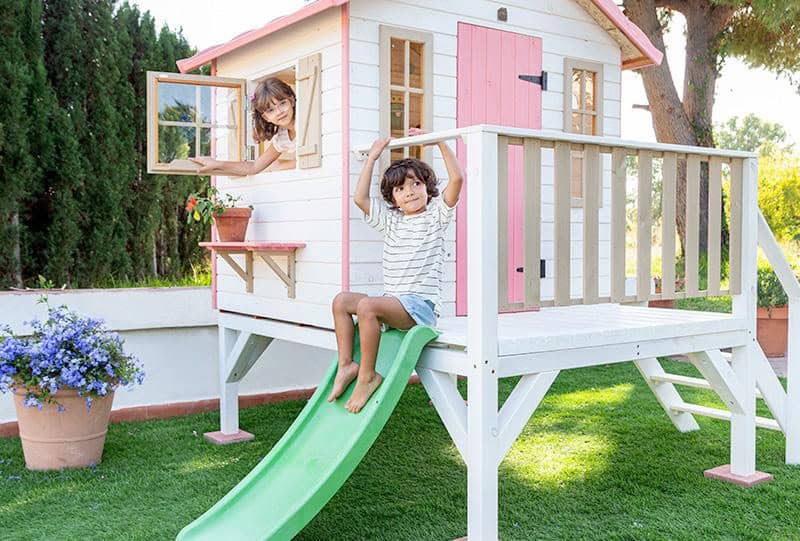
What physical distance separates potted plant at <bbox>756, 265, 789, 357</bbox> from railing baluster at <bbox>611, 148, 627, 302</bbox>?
483 centimetres

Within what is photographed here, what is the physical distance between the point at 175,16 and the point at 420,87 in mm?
4770

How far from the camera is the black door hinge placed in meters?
5.25

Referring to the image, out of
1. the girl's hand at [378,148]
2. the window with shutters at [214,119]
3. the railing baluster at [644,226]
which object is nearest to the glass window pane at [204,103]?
the window with shutters at [214,119]

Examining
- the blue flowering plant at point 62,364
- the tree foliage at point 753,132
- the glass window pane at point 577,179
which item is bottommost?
the blue flowering plant at point 62,364

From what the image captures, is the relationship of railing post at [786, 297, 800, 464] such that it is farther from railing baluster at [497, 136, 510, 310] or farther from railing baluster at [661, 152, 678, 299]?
railing baluster at [497, 136, 510, 310]

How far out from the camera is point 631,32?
5.55m

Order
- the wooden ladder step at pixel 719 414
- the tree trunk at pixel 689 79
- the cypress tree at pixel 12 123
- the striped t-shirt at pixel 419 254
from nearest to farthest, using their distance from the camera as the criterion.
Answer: the striped t-shirt at pixel 419 254, the wooden ladder step at pixel 719 414, the cypress tree at pixel 12 123, the tree trunk at pixel 689 79

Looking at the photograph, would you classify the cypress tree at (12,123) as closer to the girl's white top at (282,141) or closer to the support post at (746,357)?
the girl's white top at (282,141)

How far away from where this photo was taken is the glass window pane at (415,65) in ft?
16.0

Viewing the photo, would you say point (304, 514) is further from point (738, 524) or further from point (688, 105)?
point (688, 105)

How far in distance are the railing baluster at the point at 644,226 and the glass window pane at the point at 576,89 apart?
51.7 inches

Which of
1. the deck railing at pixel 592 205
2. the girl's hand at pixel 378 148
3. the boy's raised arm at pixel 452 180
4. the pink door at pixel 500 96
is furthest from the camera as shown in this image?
the pink door at pixel 500 96

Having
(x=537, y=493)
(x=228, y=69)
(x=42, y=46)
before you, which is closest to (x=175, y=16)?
(x=42, y=46)

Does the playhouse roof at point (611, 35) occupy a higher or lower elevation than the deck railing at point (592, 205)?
higher
